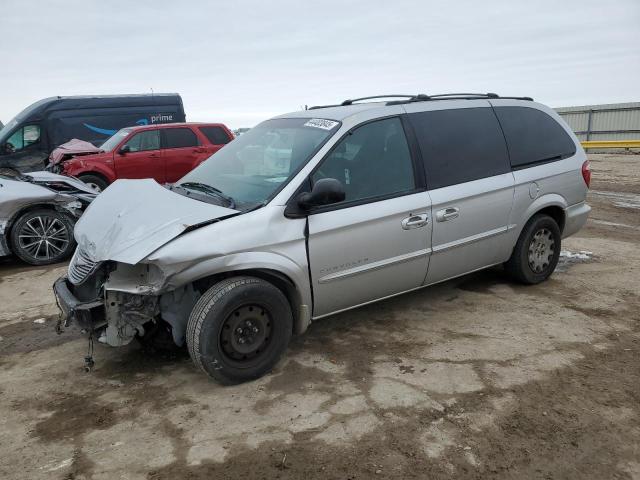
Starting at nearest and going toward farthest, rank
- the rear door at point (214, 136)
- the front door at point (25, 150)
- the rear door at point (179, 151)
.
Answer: the rear door at point (179, 151), the rear door at point (214, 136), the front door at point (25, 150)

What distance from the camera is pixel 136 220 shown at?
3357 millimetres

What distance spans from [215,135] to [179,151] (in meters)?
0.93

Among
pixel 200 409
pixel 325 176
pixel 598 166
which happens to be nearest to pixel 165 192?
pixel 325 176

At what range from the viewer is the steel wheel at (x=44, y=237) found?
21.2 feet

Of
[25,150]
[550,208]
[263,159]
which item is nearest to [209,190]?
[263,159]

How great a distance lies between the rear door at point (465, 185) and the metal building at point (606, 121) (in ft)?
78.4

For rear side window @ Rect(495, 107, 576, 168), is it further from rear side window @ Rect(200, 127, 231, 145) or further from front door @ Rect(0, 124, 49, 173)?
front door @ Rect(0, 124, 49, 173)

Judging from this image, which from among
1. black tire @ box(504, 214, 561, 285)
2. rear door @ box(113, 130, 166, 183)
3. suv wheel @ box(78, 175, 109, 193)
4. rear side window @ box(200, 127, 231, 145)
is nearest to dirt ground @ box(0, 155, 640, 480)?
black tire @ box(504, 214, 561, 285)

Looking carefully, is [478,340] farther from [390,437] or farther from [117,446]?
[117,446]

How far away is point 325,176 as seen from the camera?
3637 mm

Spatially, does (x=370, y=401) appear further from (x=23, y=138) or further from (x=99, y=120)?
(x=99, y=120)

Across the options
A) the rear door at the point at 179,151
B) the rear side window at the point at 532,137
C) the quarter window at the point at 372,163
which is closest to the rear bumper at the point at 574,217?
the rear side window at the point at 532,137

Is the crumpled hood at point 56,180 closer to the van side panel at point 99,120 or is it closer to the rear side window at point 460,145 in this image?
the rear side window at point 460,145

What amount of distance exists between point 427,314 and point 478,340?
0.62 meters
